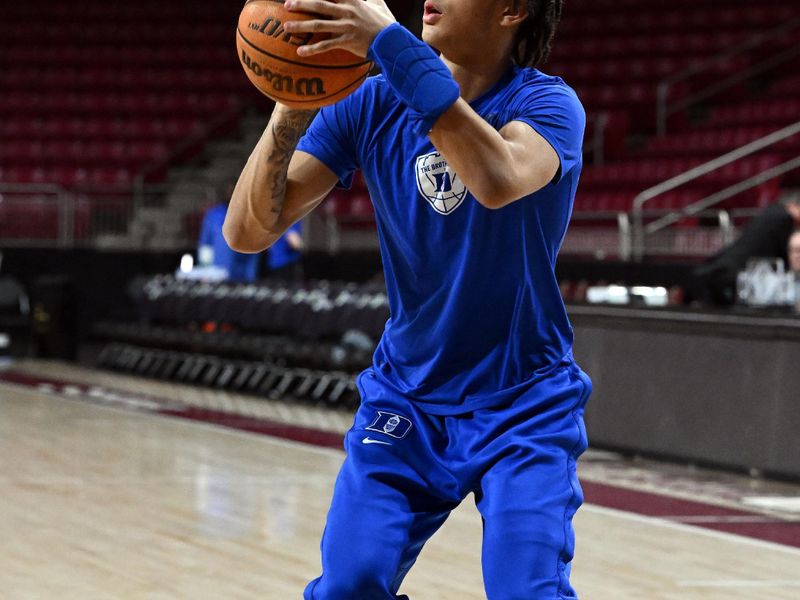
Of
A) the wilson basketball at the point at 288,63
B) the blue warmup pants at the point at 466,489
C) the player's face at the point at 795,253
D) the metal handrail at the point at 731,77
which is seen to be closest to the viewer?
the wilson basketball at the point at 288,63

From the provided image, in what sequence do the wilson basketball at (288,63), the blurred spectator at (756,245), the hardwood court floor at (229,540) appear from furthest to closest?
the blurred spectator at (756,245), the hardwood court floor at (229,540), the wilson basketball at (288,63)

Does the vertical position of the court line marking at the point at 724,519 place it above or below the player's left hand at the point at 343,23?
below

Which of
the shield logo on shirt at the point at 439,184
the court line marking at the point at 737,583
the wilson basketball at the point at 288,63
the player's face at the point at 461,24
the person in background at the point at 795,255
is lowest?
the court line marking at the point at 737,583

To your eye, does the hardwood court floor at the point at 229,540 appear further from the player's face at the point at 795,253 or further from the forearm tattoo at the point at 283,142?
the forearm tattoo at the point at 283,142

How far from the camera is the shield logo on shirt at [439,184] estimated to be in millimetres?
2848

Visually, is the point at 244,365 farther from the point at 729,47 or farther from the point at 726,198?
the point at 729,47

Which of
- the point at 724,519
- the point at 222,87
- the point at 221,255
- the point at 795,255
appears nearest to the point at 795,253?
the point at 795,255

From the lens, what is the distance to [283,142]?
2945mm

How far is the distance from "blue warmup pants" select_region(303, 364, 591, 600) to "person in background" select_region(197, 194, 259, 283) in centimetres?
1001

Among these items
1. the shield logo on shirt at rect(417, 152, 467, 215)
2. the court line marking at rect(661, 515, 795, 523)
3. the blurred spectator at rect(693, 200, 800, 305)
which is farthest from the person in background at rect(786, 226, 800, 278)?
the shield logo on shirt at rect(417, 152, 467, 215)

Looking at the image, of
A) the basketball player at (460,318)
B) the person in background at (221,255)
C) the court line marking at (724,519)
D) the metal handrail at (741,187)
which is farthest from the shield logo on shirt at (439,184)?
the metal handrail at (741,187)

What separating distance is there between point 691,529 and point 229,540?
1.98 metres

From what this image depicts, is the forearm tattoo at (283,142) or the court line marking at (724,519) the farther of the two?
the court line marking at (724,519)

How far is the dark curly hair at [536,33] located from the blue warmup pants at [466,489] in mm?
623
